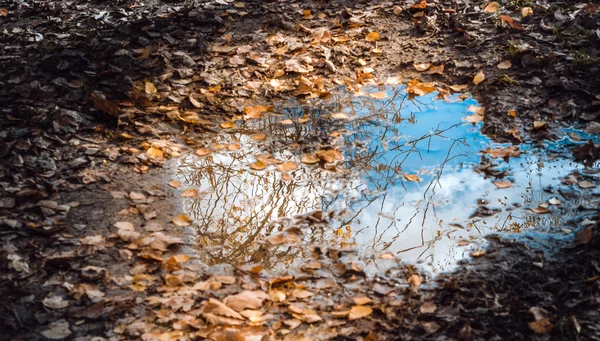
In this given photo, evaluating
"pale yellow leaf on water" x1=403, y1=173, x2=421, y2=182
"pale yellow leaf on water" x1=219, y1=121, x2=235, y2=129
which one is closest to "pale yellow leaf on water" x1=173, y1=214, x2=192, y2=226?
"pale yellow leaf on water" x1=219, y1=121, x2=235, y2=129

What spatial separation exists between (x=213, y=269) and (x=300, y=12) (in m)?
3.10

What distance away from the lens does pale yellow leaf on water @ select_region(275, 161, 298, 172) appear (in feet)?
10.7

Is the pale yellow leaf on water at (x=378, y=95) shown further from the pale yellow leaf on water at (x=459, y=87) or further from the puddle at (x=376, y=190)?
the pale yellow leaf on water at (x=459, y=87)

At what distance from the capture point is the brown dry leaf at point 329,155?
131 inches

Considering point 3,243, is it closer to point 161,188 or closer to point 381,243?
point 161,188

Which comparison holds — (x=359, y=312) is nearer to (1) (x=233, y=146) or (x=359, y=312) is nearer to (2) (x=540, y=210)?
(2) (x=540, y=210)

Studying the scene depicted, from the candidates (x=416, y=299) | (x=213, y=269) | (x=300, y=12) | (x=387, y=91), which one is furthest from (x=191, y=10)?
(x=416, y=299)

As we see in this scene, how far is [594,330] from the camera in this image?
2094 millimetres

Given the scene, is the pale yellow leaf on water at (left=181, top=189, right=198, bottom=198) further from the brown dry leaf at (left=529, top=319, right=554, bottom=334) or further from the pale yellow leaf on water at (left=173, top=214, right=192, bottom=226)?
the brown dry leaf at (left=529, top=319, right=554, bottom=334)

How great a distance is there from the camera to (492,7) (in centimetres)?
471

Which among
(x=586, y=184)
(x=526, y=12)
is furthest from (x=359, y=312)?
(x=526, y=12)

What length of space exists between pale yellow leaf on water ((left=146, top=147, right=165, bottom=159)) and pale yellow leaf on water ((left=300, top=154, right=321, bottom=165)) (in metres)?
0.85

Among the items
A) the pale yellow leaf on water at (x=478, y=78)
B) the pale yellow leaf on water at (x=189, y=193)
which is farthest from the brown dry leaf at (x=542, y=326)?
the pale yellow leaf on water at (x=478, y=78)

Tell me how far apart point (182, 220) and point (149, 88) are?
1437 millimetres
